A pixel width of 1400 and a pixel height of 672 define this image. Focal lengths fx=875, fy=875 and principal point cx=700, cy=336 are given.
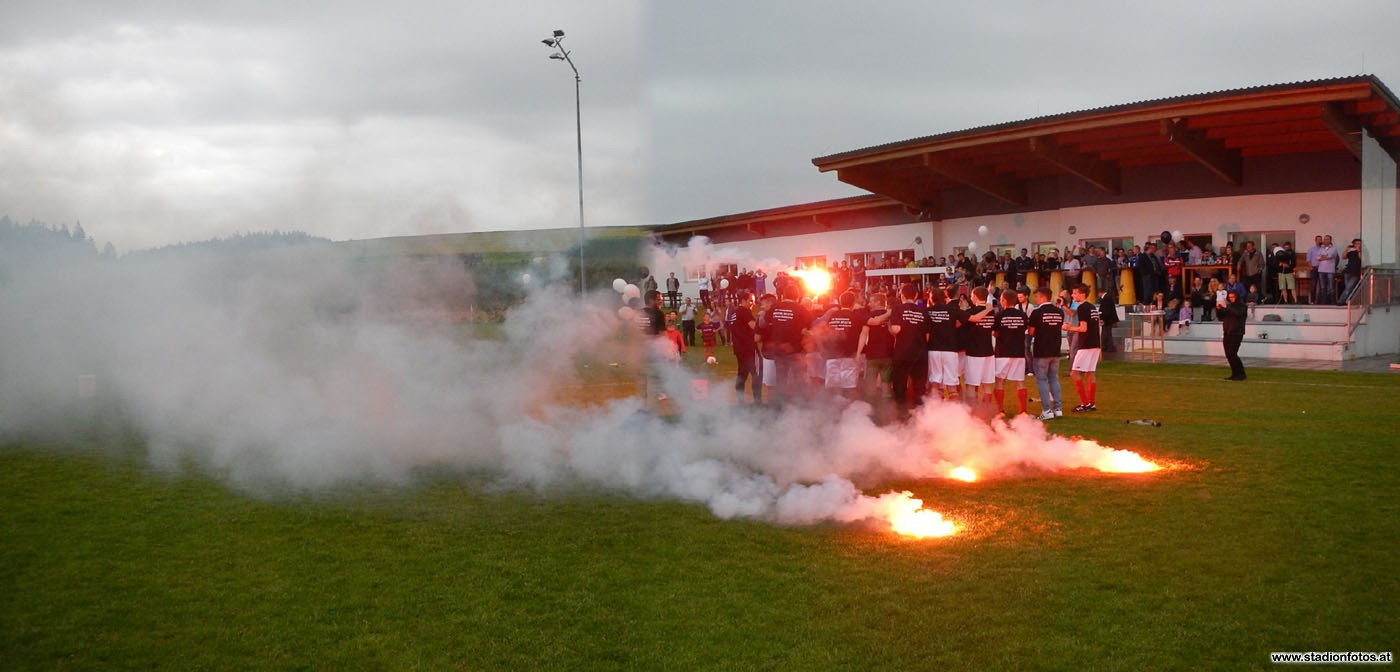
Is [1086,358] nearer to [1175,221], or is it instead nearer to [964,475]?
[964,475]

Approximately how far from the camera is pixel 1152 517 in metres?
7.83

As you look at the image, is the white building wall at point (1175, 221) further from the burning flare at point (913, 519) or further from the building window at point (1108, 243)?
the burning flare at point (913, 519)

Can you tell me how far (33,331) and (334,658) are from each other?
12.6 metres

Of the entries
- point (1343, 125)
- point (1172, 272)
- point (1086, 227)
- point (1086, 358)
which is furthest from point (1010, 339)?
point (1086, 227)

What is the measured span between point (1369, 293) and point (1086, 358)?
43.7 ft

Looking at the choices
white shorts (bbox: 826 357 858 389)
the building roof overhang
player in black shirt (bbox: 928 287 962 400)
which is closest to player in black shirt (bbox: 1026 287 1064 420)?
player in black shirt (bbox: 928 287 962 400)

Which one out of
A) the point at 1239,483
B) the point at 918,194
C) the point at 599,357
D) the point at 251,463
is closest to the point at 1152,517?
the point at 1239,483

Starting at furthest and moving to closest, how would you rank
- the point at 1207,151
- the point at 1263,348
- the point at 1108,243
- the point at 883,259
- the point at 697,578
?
the point at 883,259
the point at 1108,243
the point at 1207,151
the point at 1263,348
the point at 697,578

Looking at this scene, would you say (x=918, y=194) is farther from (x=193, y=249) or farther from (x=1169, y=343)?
(x=193, y=249)

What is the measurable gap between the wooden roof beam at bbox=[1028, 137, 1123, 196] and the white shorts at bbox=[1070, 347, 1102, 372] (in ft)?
46.4

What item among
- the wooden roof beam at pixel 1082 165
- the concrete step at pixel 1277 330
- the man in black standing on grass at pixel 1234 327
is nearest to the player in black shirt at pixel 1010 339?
the man in black standing on grass at pixel 1234 327

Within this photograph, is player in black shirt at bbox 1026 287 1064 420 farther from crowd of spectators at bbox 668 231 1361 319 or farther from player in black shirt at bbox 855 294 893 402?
crowd of spectators at bbox 668 231 1361 319

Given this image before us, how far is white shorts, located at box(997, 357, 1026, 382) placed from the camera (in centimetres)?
1347

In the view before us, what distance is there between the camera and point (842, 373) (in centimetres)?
1383
